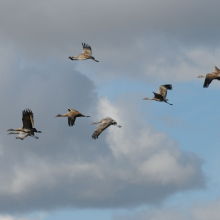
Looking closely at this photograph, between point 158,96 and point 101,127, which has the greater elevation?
point 158,96

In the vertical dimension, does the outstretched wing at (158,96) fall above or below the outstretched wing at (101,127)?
above

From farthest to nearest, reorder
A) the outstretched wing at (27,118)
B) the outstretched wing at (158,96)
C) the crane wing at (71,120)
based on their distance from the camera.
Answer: the outstretched wing at (158,96) → the crane wing at (71,120) → the outstretched wing at (27,118)

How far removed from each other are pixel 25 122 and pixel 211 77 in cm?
2514

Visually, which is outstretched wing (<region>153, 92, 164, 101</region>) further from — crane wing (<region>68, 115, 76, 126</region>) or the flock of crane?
crane wing (<region>68, 115, 76, 126</region>)

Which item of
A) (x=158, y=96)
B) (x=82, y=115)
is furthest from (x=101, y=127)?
(x=158, y=96)

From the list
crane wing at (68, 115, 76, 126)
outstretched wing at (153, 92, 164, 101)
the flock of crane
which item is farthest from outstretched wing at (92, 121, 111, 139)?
outstretched wing at (153, 92, 164, 101)

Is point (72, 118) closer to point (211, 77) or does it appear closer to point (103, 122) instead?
point (103, 122)

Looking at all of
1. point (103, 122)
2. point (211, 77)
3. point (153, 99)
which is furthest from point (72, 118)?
point (211, 77)

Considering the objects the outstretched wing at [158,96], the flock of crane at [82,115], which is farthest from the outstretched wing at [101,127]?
the outstretched wing at [158,96]

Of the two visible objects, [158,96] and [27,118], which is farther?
[158,96]

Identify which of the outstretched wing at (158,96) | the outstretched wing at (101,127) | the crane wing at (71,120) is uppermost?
the outstretched wing at (158,96)

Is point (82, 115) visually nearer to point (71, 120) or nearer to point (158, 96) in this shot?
point (71, 120)

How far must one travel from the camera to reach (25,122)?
212ft

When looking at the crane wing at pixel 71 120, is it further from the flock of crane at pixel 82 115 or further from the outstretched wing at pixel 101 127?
the outstretched wing at pixel 101 127
